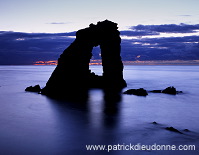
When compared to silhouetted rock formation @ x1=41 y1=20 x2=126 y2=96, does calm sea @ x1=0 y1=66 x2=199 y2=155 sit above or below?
below

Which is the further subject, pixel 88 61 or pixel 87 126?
pixel 88 61

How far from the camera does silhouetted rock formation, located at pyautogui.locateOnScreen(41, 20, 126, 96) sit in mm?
31484

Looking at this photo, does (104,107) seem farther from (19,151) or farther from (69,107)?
(19,151)

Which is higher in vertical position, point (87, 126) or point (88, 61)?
point (88, 61)

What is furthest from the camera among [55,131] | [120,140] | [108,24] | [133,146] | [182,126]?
[108,24]

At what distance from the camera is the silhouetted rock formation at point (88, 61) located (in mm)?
31484

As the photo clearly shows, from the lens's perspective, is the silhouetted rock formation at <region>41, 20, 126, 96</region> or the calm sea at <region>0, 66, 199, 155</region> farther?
the silhouetted rock formation at <region>41, 20, 126, 96</region>

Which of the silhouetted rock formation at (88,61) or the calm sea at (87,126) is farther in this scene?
the silhouetted rock formation at (88,61)

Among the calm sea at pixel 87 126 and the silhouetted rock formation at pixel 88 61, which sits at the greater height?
the silhouetted rock formation at pixel 88 61

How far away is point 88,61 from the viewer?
3709 cm

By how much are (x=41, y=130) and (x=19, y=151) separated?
134 inches

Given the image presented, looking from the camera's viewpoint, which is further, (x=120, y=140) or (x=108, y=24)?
(x=108, y=24)

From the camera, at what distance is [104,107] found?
2142cm

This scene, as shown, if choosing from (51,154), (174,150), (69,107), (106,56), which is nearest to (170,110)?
(69,107)
